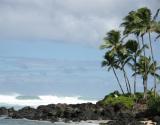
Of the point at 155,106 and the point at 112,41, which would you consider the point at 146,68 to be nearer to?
the point at 112,41

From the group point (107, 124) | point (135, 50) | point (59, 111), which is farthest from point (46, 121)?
point (135, 50)

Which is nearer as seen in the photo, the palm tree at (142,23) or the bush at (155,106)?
the bush at (155,106)

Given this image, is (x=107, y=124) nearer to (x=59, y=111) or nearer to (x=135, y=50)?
(x=59, y=111)

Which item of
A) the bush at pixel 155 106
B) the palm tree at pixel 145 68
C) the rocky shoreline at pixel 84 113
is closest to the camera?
the bush at pixel 155 106

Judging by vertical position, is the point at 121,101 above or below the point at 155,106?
above

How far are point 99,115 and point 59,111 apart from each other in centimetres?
572

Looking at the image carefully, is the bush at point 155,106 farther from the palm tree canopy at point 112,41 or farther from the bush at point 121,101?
the palm tree canopy at point 112,41

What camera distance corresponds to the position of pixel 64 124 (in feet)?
183

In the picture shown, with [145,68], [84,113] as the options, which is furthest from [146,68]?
[84,113]

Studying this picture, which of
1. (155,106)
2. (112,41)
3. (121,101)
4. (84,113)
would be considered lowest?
(155,106)

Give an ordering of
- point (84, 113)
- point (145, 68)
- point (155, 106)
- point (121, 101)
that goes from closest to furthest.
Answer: point (155, 106) → point (84, 113) → point (121, 101) → point (145, 68)

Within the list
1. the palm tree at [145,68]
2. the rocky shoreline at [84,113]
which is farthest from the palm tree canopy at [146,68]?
the rocky shoreline at [84,113]

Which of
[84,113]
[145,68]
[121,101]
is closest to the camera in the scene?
[84,113]

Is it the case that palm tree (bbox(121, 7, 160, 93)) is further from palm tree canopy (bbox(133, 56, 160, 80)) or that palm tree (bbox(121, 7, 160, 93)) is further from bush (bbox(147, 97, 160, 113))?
bush (bbox(147, 97, 160, 113))
